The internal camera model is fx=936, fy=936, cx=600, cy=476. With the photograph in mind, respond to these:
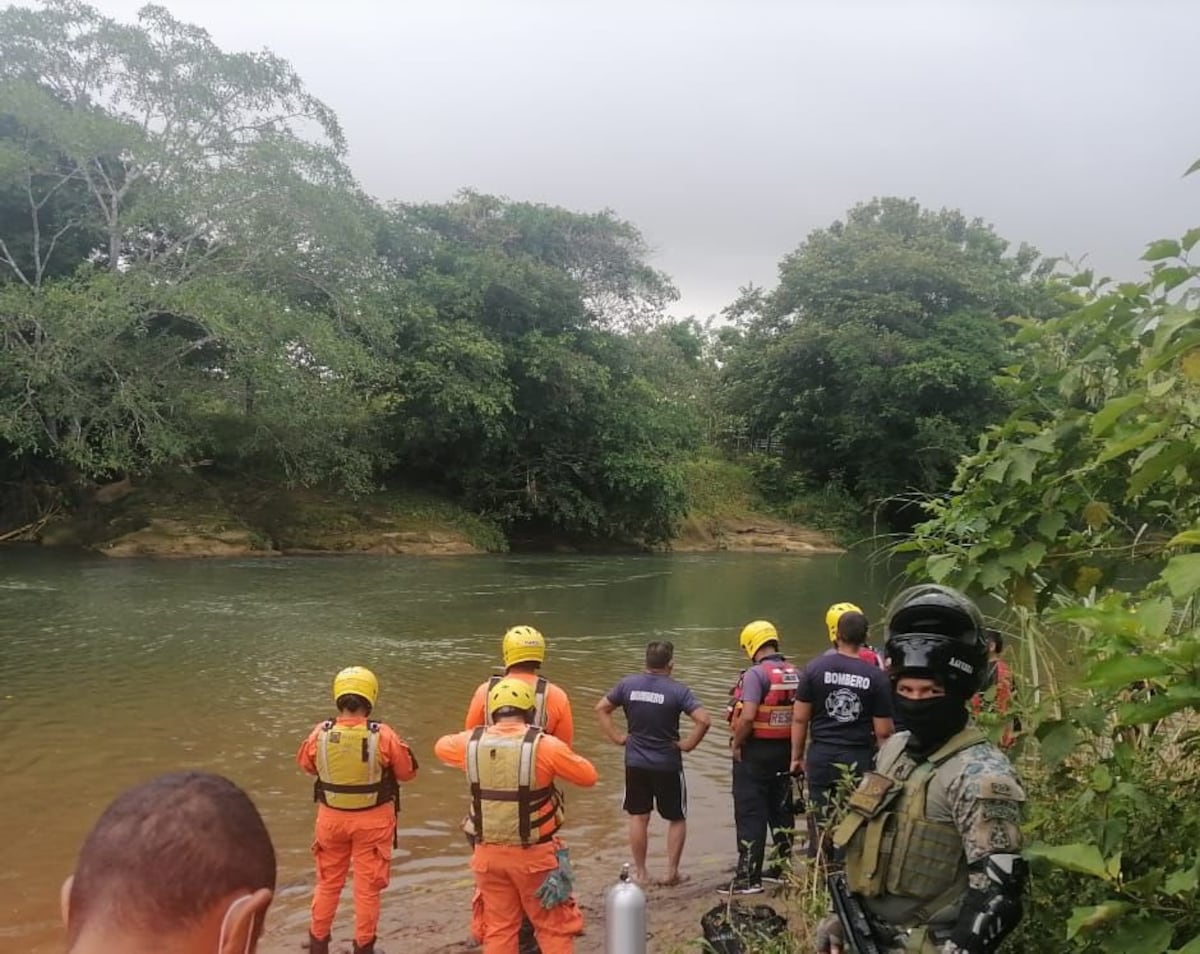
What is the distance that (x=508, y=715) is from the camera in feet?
14.7

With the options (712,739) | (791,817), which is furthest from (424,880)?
(712,739)

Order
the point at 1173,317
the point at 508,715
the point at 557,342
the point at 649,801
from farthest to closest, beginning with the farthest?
the point at 557,342
the point at 649,801
the point at 508,715
the point at 1173,317

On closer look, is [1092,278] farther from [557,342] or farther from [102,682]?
[557,342]

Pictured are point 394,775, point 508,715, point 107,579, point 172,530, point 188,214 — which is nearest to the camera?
point 508,715

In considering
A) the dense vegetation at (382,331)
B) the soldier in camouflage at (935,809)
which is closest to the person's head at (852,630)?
the soldier in camouflage at (935,809)

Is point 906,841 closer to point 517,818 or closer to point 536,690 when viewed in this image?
point 517,818

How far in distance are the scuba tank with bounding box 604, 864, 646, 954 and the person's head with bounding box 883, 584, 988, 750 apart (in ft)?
4.22

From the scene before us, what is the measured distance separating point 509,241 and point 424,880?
28338 millimetres

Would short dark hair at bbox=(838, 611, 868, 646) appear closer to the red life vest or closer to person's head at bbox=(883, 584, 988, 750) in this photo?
the red life vest

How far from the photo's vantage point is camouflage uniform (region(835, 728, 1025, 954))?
243 cm

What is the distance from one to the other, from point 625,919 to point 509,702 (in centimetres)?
135

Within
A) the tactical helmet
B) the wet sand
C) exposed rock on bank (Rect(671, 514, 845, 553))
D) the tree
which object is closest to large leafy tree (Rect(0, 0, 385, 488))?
the tree

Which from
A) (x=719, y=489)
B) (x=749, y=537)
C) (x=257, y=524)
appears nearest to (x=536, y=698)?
(x=257, y=524)

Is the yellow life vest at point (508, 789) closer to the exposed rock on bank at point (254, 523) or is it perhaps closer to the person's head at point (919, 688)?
the person's head at point (919, 688)
